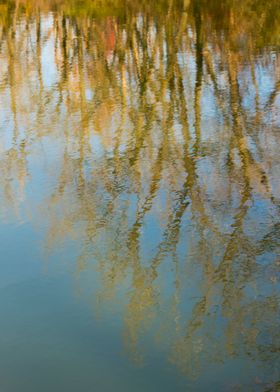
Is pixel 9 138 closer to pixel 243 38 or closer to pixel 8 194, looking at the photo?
pixel 8 194

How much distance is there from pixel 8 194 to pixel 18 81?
7.10 meters

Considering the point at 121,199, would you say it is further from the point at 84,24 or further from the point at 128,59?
the point at 84,24

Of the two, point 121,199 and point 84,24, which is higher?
point 84,24

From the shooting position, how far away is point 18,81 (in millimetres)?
15633

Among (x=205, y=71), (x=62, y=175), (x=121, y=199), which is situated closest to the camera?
(x=121, y=199)

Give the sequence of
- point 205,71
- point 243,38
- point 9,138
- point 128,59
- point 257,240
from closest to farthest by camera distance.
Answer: point 257,240
point 9,138
point 205,71
point 128,59
point 243,38

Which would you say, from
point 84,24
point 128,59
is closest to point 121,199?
point 128,59

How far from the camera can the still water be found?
5.39 meters

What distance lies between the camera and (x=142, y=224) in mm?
7973

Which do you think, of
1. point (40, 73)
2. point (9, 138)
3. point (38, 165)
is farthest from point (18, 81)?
point (38, 165)

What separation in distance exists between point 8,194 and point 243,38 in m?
11.8

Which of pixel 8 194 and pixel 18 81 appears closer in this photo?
pixel 8 194

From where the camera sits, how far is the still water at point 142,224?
5.39m

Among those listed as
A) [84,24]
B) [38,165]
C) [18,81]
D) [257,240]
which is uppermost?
[84,24]
